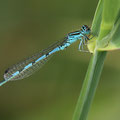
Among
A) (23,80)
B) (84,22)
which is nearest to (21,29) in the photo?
(23,80)

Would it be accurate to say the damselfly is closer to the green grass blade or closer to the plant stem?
the green grass blade

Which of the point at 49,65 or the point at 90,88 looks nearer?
the point at 90,88

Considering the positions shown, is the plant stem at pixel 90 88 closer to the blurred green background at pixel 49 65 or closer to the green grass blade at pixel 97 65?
the green grass blade at pixel 97 65

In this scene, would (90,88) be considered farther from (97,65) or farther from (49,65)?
(49,65)

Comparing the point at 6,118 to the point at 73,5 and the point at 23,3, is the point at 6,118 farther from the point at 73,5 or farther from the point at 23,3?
the point at 73,5

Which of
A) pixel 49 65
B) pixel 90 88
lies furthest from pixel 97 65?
pixel 49 65

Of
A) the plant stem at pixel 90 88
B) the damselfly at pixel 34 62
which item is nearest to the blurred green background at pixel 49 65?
the damselfly at pixel 34 62

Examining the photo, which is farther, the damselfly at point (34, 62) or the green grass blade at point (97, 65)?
the damselfly at point (34, 62)

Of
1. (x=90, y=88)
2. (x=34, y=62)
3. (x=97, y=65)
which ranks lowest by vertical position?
(x=90, y=88)

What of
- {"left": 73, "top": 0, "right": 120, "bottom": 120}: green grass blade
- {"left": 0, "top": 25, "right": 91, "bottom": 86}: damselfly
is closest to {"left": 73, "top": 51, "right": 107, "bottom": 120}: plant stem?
{"left": 73, "top": 0, "right": 120, "bottom": 120}: green grass blade
